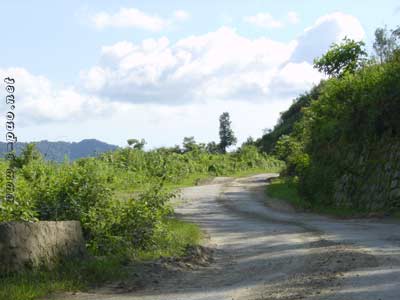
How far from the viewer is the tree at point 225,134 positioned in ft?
404

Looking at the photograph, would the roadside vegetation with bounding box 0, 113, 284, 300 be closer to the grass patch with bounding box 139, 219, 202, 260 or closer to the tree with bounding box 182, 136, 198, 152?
the grass patch with bounding box 139, 219, 202, 260

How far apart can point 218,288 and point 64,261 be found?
9.61ft

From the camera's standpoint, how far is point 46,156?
637 inches

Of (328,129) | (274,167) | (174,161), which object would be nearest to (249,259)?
(328,129)

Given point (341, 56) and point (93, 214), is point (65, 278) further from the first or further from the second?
point (341, 56)


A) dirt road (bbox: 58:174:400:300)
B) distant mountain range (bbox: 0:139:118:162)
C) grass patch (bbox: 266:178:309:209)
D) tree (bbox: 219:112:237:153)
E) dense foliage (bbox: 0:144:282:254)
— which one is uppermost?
tree (bbox: 219:112:237:153)

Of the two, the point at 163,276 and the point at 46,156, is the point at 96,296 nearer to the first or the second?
the point at 163,276

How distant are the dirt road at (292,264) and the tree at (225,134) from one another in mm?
100126

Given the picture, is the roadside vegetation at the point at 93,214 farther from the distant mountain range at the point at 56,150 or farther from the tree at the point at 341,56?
the tree at the point at 341,56

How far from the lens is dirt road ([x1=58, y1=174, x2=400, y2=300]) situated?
29.0 ft

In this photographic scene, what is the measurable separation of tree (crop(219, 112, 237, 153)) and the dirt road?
100126 millimetres

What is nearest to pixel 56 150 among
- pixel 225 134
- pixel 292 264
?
pixel 292 264

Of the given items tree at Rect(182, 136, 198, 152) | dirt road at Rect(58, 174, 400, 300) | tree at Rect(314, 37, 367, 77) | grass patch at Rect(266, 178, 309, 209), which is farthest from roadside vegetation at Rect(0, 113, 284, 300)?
tree at Rect(182, 136, 198, 152)

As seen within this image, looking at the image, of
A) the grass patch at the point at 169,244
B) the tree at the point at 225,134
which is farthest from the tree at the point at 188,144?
the grass patch at the point at 169,244
